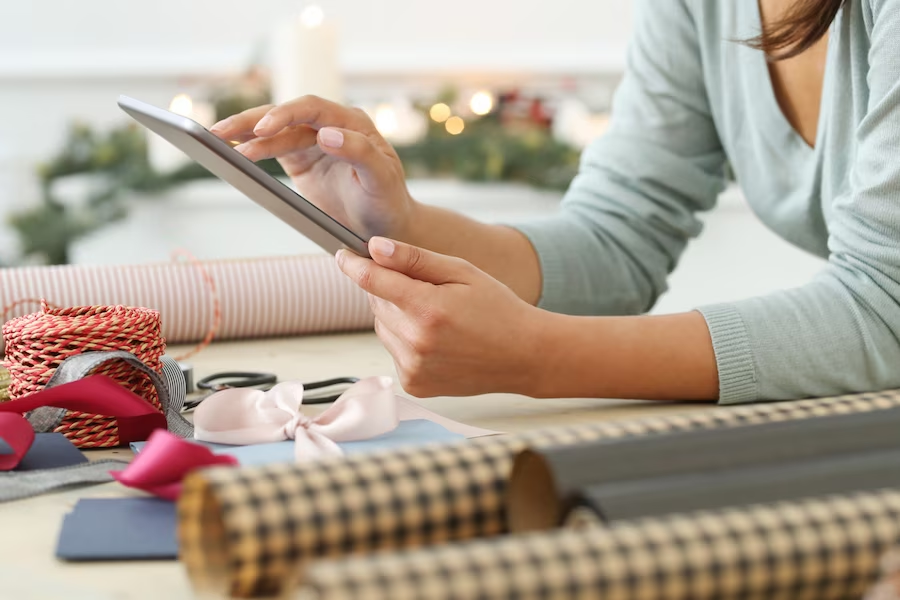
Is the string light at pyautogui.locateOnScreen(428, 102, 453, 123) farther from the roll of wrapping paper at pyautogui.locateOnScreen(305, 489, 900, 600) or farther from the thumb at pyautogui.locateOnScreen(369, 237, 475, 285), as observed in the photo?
the roll of wrapping paper at pyautogui.locateOnScreen(305, 489, 900, 600)

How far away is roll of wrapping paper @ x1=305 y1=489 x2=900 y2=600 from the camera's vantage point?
1.02ft

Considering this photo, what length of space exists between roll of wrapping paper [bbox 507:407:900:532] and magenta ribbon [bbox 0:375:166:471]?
1.10ft

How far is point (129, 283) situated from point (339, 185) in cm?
26

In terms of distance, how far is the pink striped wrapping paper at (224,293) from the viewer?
106 cm

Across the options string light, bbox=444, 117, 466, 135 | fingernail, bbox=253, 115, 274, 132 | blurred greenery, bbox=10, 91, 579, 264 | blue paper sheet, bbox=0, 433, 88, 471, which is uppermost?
fingernail, bbox=253, 115, 274, 132

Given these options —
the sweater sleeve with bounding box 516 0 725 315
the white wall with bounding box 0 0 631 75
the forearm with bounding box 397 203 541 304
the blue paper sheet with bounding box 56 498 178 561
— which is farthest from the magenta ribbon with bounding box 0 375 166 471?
the white wall with bounding box 0 0 631 75

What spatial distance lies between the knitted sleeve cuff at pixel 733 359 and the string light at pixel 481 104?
2.03m

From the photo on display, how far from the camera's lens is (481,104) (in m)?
2.78

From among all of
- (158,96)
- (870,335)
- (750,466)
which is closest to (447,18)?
(158,96)

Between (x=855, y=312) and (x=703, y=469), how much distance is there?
465 millimetres

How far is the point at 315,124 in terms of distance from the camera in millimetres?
914

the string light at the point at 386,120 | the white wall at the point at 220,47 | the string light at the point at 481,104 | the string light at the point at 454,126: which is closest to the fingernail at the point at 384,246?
the string light at the point at 386,120

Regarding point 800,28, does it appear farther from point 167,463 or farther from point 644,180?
point 167,463

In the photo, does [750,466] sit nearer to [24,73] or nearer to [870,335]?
[870,335]
